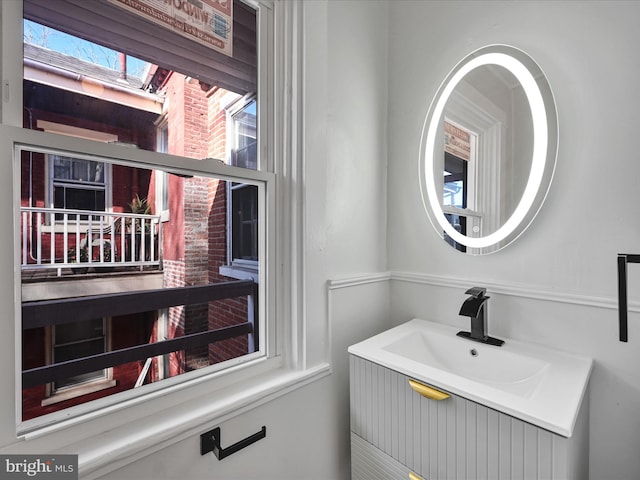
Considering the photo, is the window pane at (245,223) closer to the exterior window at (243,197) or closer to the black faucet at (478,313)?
the exterior window at (243,197)

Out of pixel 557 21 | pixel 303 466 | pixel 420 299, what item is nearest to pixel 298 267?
pixel 420 299

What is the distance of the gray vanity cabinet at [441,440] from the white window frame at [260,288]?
26 centimetres

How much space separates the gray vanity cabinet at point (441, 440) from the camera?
0.72 m

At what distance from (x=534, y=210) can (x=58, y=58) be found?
1.52 meters

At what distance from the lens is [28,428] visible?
2.34ft

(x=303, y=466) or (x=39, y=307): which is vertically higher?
(x=39, y=307)

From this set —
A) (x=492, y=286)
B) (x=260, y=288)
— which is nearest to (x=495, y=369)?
(x=492, y=286)

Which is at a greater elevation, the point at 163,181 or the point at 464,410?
the point at 163,181

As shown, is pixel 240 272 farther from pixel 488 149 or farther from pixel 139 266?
pixel 488 149

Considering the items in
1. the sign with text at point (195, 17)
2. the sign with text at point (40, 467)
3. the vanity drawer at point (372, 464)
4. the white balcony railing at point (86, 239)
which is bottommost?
the vanity drawer at point (372, 464)

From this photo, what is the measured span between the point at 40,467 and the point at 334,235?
1.09 meters

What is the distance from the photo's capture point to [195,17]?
98 centimetres

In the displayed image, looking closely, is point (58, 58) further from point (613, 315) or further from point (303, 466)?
point (613, 315)

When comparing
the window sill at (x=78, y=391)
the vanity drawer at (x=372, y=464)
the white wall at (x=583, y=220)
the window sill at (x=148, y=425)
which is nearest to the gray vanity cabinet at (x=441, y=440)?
the vanity drawer at (x=372, y=464)
